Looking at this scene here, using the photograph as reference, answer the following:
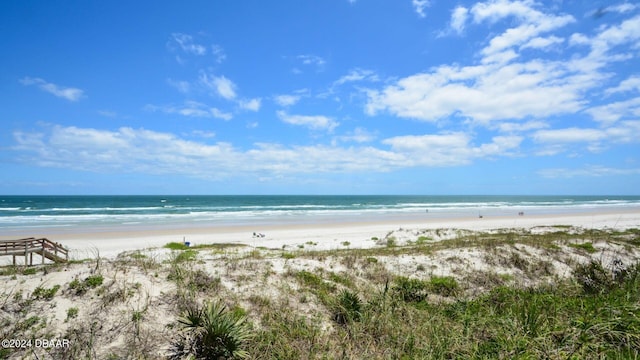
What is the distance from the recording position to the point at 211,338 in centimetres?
592

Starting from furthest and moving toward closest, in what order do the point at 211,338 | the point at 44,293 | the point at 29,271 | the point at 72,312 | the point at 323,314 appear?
the point at 29,271
the point at 323,314
the point at 44,293
the point at 72,312
the point at 211,338

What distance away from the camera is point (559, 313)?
19.5 feet

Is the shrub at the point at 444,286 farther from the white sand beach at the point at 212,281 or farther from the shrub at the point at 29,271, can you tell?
the shrub at the point at 29,271

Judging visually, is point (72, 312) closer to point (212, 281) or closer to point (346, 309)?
point (212, 281)

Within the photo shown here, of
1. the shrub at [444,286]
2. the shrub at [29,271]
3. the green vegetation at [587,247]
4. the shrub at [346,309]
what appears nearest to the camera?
the shrub at [346,309]

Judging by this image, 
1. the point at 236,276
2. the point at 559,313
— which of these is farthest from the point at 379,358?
the point at 236,276

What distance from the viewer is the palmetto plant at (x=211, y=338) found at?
229 inches

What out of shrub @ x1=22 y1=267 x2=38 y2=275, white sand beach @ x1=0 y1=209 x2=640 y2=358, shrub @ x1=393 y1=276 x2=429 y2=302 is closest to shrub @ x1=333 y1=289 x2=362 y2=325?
white sand beach @ x1=0 y1=209 x2=640 y2=358

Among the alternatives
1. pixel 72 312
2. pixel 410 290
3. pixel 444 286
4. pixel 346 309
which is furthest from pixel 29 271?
pixel 444 286

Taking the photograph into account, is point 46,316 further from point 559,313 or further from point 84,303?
point 559,313

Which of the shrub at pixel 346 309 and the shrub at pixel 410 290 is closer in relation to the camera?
the shrub at pixel 346 309

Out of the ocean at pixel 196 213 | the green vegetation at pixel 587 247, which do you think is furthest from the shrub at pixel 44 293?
the ocean at pixel 196 213

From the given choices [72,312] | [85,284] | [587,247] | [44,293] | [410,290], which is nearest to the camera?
[72,312]

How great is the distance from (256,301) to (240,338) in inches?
90.6
